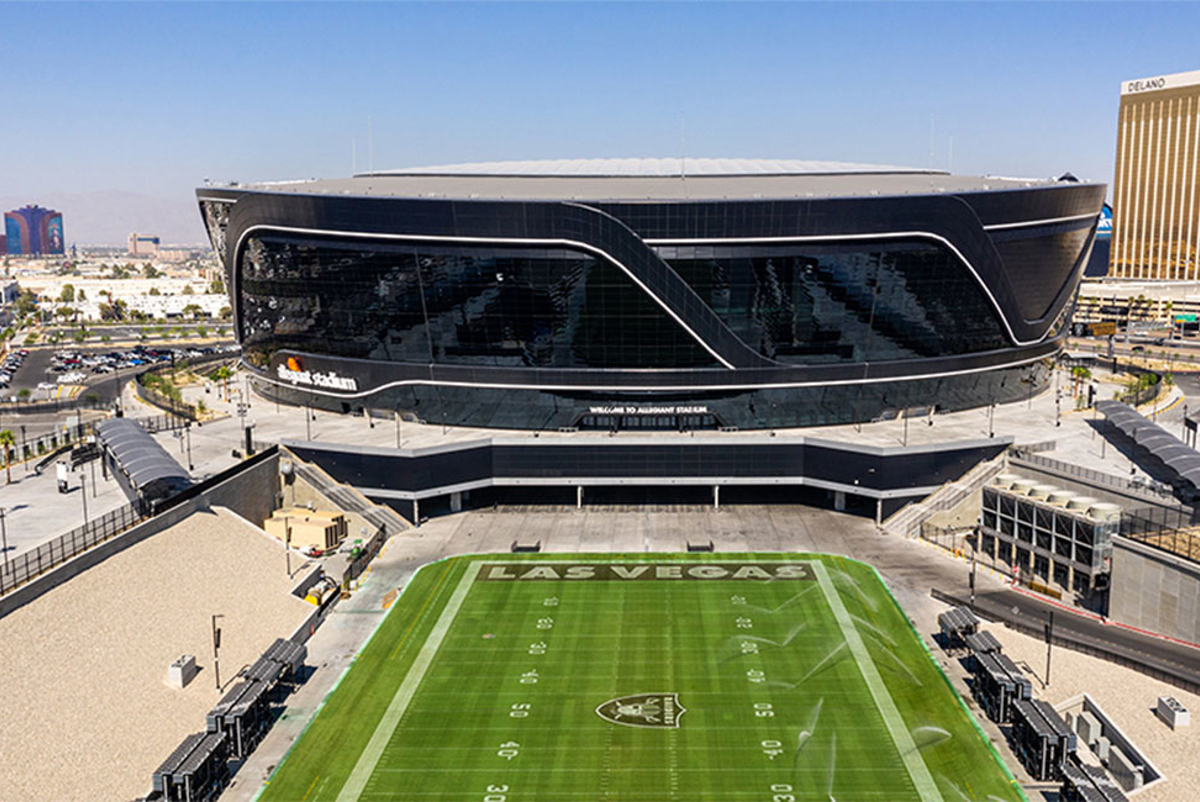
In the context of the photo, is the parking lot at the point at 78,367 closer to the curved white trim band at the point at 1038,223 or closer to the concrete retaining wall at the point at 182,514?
the concrete retaining wall at the point at 182,514

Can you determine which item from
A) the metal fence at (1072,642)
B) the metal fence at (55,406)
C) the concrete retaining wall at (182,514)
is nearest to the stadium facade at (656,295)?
the concrete retaining wall at (182,514)

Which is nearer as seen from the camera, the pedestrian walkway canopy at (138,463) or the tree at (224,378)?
the pedestrian walkway canopy at (138,463)

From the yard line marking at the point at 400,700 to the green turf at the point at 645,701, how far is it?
10 centimetres

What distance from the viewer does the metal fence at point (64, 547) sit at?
171ft

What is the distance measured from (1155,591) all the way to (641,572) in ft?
102

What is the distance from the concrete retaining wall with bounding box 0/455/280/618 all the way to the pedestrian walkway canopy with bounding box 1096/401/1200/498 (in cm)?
6605

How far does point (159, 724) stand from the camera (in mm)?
48000

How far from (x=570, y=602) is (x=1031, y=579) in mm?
31336

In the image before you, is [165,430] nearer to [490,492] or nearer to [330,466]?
[330,466]

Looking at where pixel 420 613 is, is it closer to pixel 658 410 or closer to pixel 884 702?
pixel 884 702

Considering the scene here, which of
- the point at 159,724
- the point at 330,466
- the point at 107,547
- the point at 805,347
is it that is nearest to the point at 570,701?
the point at 159,724

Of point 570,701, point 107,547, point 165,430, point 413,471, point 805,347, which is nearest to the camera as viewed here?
point 570,701

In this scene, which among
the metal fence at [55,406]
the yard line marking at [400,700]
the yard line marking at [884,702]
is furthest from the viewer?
the metal fence at [55,406]

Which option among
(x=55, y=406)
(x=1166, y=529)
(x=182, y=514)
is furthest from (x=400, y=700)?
(x=55, y=406)
